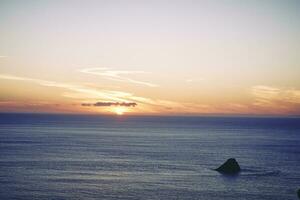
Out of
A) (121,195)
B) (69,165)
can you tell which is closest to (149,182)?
(121,195)

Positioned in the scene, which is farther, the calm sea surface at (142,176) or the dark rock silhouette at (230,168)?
the dark rock silhouette at (230,168)

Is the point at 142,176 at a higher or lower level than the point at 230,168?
lower

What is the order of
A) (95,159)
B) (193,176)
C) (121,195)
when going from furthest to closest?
(95,159), (193,176), (121,195)

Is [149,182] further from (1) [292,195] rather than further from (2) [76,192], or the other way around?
(1) [292,195]

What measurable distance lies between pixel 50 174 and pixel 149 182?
21.1 m

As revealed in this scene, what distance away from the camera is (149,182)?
7562cm

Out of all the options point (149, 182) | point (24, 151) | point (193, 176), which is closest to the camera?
point (149, 182)

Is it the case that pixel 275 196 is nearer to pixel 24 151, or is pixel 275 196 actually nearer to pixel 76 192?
pixel 76 192

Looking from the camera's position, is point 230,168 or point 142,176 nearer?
point 142,176

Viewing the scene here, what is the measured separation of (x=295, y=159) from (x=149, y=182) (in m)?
53.3

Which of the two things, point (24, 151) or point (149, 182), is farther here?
point (24, 151)

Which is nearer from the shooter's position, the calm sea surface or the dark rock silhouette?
the calm sea surface

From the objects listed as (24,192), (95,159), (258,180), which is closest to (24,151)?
(95,159)

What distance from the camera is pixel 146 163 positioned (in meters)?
100
